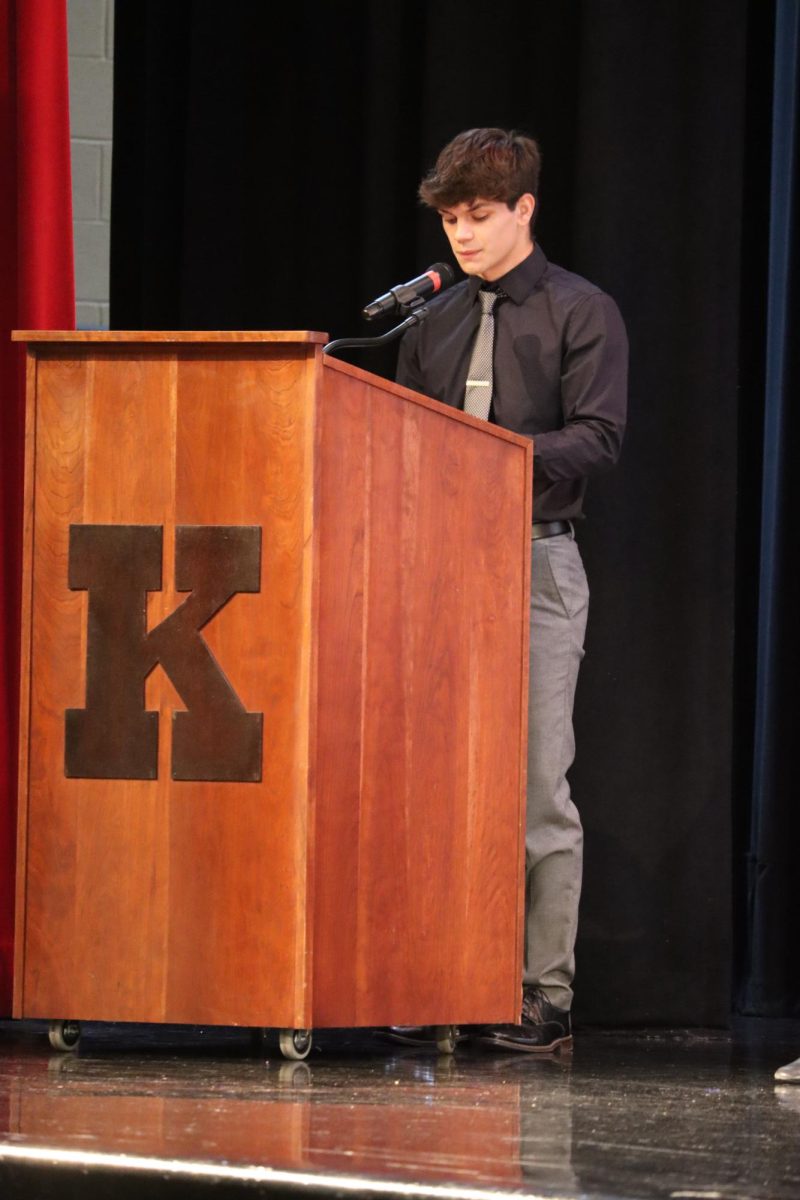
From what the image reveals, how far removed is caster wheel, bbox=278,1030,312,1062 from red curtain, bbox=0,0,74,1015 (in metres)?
1.03

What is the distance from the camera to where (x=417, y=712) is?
2.44 meters

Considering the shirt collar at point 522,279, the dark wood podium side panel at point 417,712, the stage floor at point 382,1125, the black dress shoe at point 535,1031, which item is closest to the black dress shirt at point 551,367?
the shirt collar at point 522,279

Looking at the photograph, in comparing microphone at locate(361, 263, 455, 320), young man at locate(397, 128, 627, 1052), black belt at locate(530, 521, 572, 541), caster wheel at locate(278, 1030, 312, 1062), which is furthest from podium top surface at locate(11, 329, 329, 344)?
caster wheel at locate(278, 1030, 312, 1062)

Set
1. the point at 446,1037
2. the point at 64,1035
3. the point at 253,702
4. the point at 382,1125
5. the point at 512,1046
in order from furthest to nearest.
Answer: the point at 512,1046
the point at 446,1037
the point at 64,1035
the point at 253,702
the point at 382,1125

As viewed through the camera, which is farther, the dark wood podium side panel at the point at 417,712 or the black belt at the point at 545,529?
the black belt at the point at 545,529

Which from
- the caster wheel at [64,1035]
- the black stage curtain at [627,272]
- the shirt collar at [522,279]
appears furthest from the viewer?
the black stage curtain at [627,272]

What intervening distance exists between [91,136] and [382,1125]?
8.57 feet

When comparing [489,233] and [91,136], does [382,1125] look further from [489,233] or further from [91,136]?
[91,136]

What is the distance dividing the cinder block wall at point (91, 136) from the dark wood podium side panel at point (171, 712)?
1.47m

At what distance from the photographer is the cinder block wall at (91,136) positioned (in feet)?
12.3

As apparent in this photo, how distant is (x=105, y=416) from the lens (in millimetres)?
2314

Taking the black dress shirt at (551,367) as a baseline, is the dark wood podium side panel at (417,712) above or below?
below

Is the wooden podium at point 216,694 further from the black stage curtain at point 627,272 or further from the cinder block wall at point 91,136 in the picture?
the cinder block wall at point 91,136

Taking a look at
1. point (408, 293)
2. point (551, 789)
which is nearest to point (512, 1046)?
point (551, 789)
